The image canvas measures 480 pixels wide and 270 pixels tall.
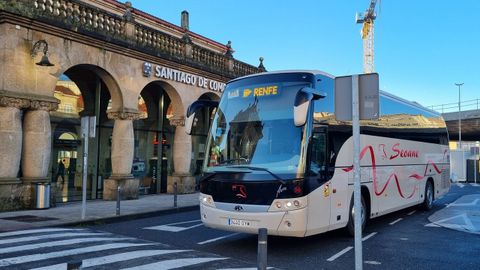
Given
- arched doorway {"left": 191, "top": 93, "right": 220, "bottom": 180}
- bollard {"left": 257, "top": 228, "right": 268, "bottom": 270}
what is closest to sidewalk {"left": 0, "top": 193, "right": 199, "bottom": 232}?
arched doorway {"left": 191, "top": 93, "right": 220, "bottom": 180}

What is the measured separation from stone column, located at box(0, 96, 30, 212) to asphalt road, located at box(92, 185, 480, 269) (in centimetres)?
366

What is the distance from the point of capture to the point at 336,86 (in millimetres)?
6180

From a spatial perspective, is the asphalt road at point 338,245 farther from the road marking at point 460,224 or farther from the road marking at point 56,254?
the road marking at point 56,254

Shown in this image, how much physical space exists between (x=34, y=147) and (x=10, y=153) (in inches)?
32.1

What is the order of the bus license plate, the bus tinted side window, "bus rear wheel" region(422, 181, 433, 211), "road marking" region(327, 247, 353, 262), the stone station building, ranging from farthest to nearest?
"bus rear wheel" region(422, 181, 433, 211)
the stone station building
the bus tinted side window
the bus license plate
"road marking" region(327, 247, 353, 262)

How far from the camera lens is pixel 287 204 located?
25.7ft

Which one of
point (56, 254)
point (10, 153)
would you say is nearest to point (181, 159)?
point (10, 153)

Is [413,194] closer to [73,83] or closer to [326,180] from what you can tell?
[326,180]

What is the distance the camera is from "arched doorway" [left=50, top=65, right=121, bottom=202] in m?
17.3

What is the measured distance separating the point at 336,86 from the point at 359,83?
335 mm

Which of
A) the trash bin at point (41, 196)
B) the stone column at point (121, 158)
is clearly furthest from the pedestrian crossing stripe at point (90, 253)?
the stone column at point (121, 158)

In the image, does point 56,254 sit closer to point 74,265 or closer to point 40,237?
point 40,237

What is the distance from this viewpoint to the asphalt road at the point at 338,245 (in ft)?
25.6

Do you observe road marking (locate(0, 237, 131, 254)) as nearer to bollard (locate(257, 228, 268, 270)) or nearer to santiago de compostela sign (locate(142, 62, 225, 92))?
bollard (locate(257, 228, 268, 270))
